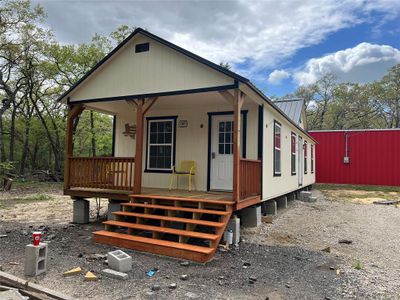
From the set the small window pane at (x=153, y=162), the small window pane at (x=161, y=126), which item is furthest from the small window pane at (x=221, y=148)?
the small window pane at (x=153, y=162)

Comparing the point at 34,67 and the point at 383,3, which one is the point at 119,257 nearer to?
the point at 383,3

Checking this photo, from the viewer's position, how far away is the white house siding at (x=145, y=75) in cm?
648

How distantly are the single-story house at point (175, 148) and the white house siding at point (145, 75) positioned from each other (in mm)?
23

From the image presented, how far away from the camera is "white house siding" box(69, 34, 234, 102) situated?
21.3ft

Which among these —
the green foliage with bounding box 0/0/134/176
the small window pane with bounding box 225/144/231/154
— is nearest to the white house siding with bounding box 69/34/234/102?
the small window pane with bounding box 225/144/231/154

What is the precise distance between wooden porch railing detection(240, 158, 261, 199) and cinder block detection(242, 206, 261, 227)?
1.39 feet

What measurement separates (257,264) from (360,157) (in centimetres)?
1703

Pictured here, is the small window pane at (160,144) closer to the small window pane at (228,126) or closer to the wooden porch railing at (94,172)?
the wooden porch railing at (94,172)

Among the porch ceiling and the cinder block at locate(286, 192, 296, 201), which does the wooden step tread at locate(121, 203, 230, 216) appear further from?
the cinder block at locate(286, 192, 296, 201)

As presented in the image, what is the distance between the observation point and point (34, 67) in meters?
20.1

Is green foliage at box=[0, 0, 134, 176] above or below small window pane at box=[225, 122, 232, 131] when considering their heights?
above

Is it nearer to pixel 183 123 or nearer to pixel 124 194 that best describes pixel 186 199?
pixel 124 194

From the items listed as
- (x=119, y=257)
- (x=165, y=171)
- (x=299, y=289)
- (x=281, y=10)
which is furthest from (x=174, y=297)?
(x=281, y=10)

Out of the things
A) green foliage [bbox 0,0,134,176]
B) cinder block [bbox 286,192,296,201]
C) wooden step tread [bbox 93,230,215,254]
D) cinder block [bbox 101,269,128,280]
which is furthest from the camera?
green foliage [bbox 0,0,134,176]
